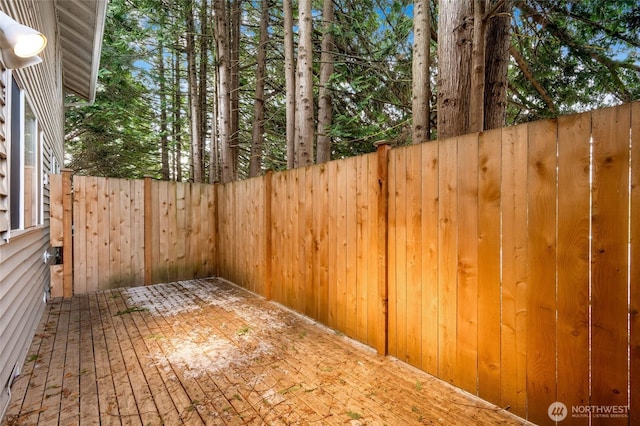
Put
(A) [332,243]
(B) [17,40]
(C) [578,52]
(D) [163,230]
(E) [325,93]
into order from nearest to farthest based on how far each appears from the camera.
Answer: (B) [17,40], (A) [332,243], (C) [578,52], (D) [163,230], (E) [325,93]

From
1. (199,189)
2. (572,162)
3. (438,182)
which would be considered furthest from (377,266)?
(199,189)

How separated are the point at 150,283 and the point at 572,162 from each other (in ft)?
18.9

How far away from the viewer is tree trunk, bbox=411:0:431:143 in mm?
3168

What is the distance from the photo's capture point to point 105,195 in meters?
4.90

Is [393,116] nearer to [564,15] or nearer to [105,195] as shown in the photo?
[564,15]

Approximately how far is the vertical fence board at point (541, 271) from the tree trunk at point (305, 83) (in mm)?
3209

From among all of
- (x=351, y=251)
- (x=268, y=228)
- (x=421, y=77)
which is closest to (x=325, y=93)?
(x=421, y=77)

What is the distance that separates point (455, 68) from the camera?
2.74 m

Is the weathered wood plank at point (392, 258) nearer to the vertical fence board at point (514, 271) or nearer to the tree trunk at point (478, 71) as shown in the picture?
the tree trunk at point (478, 71)

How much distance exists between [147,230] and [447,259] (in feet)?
16.0

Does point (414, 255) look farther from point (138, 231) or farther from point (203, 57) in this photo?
point (203, 57)

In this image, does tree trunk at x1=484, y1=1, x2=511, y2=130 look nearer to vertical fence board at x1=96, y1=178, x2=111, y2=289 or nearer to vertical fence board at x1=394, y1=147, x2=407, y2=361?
vertical fence board at x1=394, y1=147, x2=407, y2=361

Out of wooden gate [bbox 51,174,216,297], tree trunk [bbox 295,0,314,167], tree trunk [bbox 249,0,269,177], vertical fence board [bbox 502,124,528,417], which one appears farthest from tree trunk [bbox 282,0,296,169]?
vertical fence board [bbox 502,124,528,417]

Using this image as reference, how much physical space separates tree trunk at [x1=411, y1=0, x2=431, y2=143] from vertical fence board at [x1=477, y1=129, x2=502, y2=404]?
1162mm
